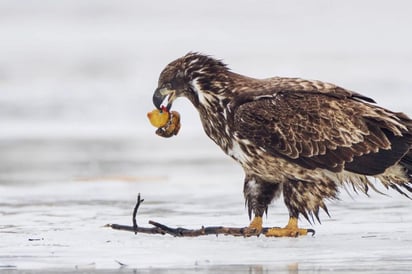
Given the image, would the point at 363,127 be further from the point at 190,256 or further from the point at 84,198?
the point at 84,198

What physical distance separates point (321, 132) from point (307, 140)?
0.33 feet

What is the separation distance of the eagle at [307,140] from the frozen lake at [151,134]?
293 mm

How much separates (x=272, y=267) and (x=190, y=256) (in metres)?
0.59

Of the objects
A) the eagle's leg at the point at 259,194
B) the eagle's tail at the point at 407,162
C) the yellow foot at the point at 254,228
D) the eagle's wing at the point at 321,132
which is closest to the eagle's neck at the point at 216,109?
the eagle's wing at the point at 321,132

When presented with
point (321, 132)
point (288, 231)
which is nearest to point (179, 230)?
point (288, 231)

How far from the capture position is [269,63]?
18.9 metres

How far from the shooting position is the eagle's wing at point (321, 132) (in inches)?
328

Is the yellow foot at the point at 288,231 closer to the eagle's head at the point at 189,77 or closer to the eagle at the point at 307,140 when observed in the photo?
the eagle at the point at 307,140

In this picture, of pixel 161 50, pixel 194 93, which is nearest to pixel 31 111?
pixel 161 50

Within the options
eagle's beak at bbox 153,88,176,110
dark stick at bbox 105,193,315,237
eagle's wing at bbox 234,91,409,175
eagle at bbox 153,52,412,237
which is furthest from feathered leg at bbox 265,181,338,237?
eagle's beak at bbox 153,88,176,110

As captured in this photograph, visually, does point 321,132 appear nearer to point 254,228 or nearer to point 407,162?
point 407,162

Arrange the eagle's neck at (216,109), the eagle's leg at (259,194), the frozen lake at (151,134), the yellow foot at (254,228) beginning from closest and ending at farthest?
the frozen lake at (151,134) → the yellow foot at (254,228) → the eagle's neck at (216,109) → the eagle's leg at (259,194)

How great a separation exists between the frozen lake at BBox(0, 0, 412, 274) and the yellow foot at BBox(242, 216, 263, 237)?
0.16 ft

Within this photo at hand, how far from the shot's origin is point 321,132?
27.6 feet
